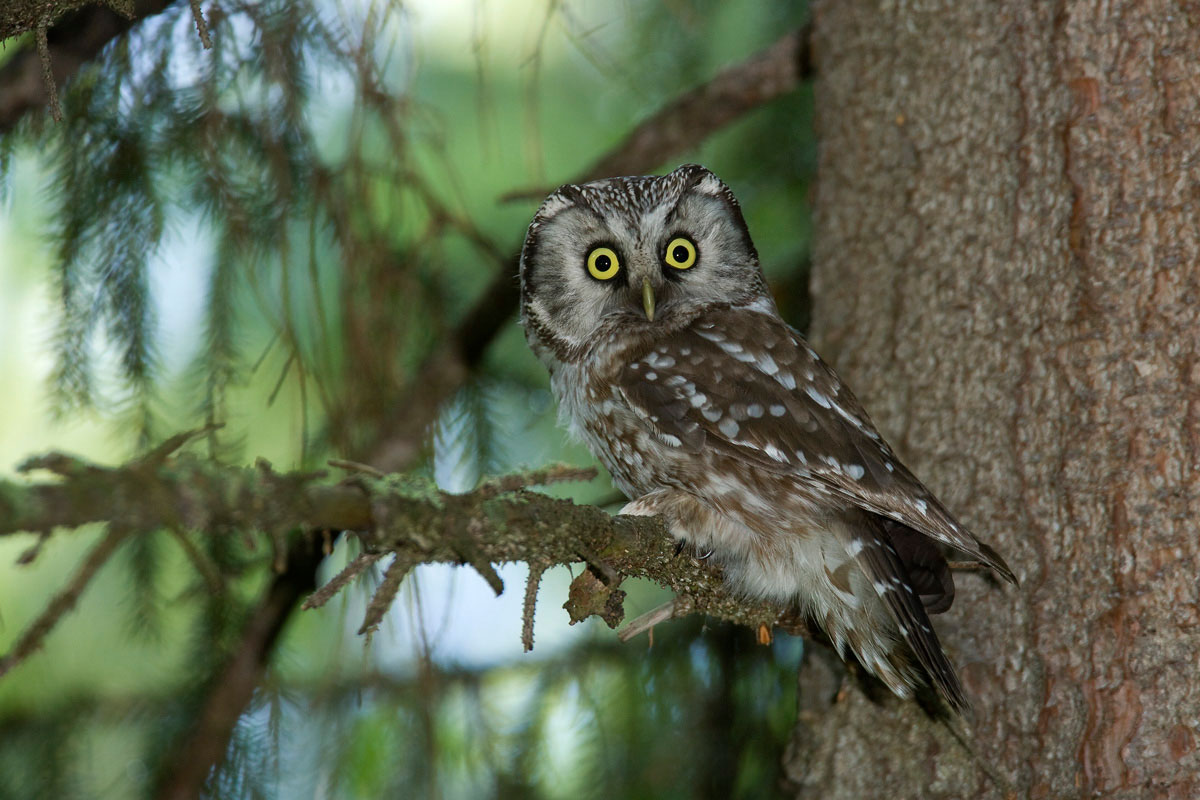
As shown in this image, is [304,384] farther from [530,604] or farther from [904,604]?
[904,604]

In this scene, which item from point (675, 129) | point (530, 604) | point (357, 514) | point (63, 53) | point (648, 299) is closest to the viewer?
point (357, 514)

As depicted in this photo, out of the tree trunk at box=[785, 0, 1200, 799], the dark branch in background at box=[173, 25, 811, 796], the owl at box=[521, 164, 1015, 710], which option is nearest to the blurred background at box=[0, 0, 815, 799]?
the dark branch in background at box=[173, 25, 811, 796]

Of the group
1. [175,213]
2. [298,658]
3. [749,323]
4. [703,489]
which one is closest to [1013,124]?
[749,323]

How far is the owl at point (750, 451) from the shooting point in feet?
6.44

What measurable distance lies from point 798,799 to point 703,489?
89 cm

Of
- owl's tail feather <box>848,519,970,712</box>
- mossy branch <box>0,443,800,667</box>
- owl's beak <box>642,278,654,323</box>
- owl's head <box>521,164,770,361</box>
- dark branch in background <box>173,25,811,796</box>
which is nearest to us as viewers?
mossy branch <box>0,443,800,667</box>

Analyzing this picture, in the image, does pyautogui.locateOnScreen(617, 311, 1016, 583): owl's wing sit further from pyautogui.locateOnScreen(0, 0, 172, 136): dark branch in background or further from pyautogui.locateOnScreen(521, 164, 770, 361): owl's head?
pyautogui.locateOnScreen(0, 0, 172, 136): dark branch in background

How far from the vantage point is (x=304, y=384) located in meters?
2.00

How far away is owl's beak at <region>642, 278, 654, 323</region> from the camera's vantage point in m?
2.34

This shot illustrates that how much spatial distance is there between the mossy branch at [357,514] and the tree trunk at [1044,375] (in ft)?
3.26

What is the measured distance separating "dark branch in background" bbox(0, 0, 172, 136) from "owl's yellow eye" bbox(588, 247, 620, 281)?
1121 millimetres

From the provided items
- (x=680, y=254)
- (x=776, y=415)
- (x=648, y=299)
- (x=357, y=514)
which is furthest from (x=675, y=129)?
(x=357, y=514)

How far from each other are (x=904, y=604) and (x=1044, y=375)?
683mm

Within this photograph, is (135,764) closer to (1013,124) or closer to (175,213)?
(175,213)
